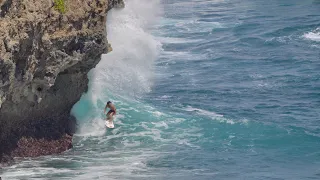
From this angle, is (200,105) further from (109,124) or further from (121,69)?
(121,69)

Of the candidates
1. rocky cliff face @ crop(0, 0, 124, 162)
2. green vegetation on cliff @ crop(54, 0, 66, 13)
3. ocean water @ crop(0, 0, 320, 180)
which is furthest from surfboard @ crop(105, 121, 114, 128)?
green vegetation on cliff @ crop(54, 0, 66, 13)

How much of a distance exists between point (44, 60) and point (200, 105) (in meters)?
10.5

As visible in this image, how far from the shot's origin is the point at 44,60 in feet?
60.4

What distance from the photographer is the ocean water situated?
64.6 feet

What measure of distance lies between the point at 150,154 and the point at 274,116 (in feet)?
22.5

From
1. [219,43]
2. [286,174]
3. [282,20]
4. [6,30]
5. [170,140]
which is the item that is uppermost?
[282,20]

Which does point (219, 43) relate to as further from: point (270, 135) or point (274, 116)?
point (270, 135)

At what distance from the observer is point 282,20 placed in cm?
4822

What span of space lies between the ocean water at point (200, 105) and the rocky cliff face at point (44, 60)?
3.45 feet

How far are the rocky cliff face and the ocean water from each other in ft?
3.45

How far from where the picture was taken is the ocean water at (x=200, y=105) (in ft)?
64.6

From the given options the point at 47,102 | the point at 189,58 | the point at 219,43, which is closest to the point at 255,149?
the point at 47,102

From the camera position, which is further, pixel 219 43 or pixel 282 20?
pixel 282 20

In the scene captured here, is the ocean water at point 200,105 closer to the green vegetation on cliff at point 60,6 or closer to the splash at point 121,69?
the splash at point 121,69
